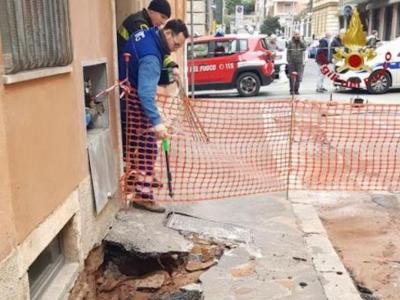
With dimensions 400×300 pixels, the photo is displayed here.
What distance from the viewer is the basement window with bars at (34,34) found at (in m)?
2.73

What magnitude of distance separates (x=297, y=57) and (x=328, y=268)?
14.3 meters

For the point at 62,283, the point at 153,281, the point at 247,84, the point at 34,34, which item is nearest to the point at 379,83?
the point at 247,84

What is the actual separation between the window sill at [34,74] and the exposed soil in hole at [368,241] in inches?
109

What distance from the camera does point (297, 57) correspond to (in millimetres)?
18031

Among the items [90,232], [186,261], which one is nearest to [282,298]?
[186,261]

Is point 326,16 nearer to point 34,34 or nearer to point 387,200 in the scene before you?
point 387,200

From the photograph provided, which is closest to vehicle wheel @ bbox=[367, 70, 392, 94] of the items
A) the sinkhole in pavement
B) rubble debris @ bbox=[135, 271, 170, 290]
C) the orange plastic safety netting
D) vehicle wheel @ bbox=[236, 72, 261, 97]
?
vehicle wheel @ bbox=[236, 72, 261, 97]

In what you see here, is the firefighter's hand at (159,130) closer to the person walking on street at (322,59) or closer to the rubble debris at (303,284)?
the rubble debris at (303,284)

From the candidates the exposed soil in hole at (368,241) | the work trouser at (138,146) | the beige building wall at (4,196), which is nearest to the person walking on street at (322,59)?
the exposed soil in hole at (368,241)

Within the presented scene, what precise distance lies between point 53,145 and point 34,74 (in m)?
0.51

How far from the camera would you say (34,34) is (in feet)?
10.0

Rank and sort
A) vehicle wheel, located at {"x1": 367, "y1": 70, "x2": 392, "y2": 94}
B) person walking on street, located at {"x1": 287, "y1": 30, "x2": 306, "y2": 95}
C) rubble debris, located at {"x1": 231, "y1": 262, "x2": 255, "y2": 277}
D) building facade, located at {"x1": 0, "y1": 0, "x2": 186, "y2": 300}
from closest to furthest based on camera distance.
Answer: building facade, located at {"x1": 0, "y1": 0, "x2": 186, "y2": 300} → rubble debris, located at {"x1": 231, "y1": 262, "x2": 255, "y2": 277} → vehicle wheel, located at {"x1": 367, "y1": 70, "x2": 392, "y2": 94} → person walking on street, located at {"x1": 287, "y1": 30, "x2": 306, "y2": 95}

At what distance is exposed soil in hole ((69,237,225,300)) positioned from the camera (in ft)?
14.0

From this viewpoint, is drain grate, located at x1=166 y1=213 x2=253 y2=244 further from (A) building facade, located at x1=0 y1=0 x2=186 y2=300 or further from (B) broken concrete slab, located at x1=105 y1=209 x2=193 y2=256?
(A) building facade, located at x1=0 y1=0 x2=186 y2=300
